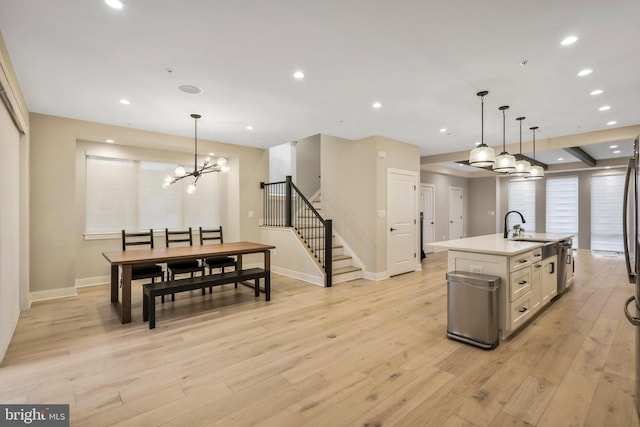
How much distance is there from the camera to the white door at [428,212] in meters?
9.43

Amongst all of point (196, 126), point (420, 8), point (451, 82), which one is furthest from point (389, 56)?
point (196, 126)

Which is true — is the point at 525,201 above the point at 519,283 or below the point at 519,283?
above

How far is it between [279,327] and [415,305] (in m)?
1.93

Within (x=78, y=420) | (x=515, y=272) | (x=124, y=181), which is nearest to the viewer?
(x=78, y=420)

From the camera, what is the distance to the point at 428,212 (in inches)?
379

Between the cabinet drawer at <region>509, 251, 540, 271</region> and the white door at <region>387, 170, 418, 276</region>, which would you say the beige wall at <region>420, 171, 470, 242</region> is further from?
the cabinet drawer at <region>509, 251, 540, 271</region>

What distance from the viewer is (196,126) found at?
5.08 metres

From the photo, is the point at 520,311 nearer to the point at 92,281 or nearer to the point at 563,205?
the point at 92,281

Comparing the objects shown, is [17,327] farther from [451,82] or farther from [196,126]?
[451,82]

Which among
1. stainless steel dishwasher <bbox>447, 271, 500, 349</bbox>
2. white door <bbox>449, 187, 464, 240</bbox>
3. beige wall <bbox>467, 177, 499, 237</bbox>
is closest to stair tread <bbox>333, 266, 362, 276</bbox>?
stainless steel dishwasher <bbox>447, 271, 500, 349</bbox>

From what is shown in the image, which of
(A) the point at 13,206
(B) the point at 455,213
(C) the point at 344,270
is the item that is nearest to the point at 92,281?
(A) the point at 13,206

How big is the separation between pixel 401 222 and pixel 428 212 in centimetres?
383

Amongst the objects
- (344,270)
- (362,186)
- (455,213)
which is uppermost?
(362,186)

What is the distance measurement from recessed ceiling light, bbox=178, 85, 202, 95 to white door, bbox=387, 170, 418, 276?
3676mm
